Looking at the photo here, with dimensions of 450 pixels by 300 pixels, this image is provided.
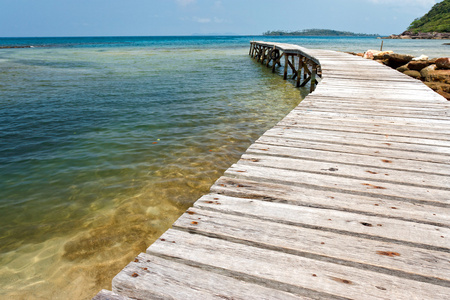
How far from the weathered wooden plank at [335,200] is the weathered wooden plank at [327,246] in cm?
35

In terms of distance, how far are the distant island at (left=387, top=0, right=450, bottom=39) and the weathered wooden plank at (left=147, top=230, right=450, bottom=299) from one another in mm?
112664

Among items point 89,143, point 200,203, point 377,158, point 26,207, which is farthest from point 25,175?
point 377,158

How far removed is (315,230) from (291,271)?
17.9 inches

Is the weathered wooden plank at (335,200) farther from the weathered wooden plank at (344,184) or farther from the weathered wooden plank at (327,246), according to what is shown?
the weathered wooden plank at (327,246)

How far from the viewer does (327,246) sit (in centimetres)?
180

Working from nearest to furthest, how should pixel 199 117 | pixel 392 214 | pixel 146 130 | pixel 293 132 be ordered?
pixel 392 214 → pixel 293 132 → pixel 146 130 → pixel 199 117

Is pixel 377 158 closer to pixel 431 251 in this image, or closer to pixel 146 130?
pixel 431 251

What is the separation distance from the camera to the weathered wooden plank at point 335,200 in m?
2.11

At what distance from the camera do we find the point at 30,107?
9.72 metres

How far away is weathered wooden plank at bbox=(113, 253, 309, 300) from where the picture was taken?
1476mm

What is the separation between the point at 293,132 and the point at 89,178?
142 inches

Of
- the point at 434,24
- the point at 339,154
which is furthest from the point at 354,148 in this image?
the point at 434,24

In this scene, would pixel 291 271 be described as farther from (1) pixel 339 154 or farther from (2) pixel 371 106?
(2) pixel 371 106

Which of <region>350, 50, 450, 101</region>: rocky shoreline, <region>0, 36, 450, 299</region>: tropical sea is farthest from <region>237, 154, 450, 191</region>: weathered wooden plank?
<region>350, 50, 450, 101</region>: rocky shoreline
